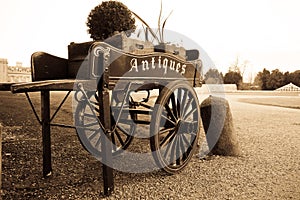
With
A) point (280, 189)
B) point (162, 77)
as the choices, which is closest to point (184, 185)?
point (280, 189)

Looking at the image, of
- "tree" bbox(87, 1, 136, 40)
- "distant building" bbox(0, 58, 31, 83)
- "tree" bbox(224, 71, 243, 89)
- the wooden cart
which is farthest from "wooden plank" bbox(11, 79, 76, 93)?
"tree" bbox(224, 71, 243, 89)

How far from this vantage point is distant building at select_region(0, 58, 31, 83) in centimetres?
1784

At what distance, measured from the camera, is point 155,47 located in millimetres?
3162

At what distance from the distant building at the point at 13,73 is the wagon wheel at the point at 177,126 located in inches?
669

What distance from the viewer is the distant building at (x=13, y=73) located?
17844 millimetres

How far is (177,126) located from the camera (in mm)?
3242

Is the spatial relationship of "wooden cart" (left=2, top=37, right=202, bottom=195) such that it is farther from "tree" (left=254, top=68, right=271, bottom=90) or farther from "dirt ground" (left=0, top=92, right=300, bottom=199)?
"tree" (left=254, top=68, right=271, bottom=90)

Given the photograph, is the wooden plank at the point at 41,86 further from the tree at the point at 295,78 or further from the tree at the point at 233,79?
the tree at the point at 295,78

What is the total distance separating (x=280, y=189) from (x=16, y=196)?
2666 mm

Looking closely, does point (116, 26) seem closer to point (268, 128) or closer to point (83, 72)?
point (83, 72)

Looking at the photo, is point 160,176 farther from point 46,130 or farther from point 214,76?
point 214,76

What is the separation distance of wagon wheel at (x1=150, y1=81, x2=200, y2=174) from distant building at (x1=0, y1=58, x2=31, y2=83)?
55.7 ft

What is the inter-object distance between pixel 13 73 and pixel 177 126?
19.8 meters

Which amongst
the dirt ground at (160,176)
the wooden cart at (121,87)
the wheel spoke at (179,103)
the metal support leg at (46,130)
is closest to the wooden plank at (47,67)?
the wooden cart at (121,87)
